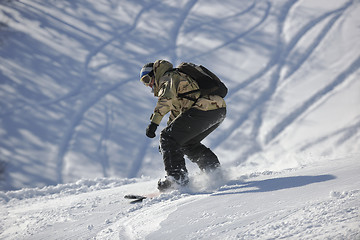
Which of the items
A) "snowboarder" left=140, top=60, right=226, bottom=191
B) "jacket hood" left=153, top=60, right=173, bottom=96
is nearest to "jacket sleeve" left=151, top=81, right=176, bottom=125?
"snowboarder" left=140, top=60, right=226, bottom=191

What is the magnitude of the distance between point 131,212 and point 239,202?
684mm

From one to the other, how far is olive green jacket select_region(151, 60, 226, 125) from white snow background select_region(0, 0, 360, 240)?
1.81 feet

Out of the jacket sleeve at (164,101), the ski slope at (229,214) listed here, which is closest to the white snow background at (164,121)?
the ski slope at (229,214)

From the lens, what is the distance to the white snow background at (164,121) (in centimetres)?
165

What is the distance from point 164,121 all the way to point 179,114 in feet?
12.1

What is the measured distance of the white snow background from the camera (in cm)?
165

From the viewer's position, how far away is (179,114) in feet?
8.61

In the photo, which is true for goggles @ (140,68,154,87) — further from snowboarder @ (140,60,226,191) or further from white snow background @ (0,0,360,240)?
white snow background @ (0,0,360,240)

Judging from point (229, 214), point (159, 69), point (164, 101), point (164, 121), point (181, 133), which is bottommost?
point (229, 214)

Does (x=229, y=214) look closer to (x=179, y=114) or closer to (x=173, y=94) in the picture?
(x=173, y=94)

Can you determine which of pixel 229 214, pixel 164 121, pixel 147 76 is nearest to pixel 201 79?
pixel 147 76

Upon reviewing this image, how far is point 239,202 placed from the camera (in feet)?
5.67

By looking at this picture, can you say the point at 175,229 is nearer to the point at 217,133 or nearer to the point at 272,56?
the point at 217,133

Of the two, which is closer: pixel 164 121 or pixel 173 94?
pixel 173 94
